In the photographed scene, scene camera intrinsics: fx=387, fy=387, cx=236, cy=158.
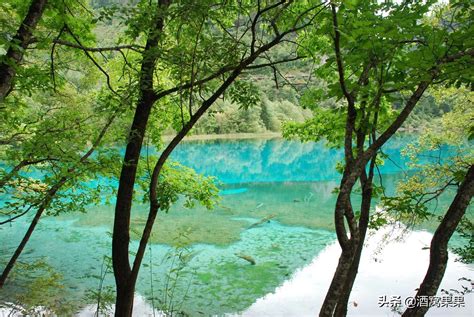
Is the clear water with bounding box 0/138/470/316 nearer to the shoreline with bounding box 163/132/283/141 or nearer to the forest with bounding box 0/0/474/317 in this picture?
the forest with bounding box 0/0/474/317


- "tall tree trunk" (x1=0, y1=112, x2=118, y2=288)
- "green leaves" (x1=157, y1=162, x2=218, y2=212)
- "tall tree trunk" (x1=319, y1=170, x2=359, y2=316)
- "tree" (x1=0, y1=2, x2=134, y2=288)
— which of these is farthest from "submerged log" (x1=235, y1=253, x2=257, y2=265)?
"tall tree trunk" (x1=319, y1=170, x2=359, y2=316)

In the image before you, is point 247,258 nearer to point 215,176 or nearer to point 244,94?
point 215,176

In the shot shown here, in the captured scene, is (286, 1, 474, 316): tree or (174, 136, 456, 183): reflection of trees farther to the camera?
(174, 136, 456, 183): reflection of trees

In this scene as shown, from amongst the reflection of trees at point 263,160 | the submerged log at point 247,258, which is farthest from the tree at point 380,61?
the reflection of trees at point 263,160

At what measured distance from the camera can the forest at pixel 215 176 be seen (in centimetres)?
253

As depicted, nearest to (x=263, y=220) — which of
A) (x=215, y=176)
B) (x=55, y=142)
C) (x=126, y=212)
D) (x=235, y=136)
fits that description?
(x=215, y=176)

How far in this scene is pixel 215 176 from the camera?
876cm

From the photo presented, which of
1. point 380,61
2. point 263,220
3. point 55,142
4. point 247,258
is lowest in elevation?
point 247,258

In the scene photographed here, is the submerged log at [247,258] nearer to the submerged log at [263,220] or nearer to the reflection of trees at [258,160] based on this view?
the submerged log at [263,220]

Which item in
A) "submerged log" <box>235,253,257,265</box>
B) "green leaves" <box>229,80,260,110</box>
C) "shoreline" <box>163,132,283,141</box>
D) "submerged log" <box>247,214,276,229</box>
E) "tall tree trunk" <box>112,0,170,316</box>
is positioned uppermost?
"shoreline" <box>163,132,283,141</box>

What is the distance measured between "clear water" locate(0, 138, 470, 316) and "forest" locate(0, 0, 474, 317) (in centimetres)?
8

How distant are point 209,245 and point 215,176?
3.58 meters

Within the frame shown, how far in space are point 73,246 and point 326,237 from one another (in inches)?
305

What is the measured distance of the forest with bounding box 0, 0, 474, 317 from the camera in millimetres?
2533
